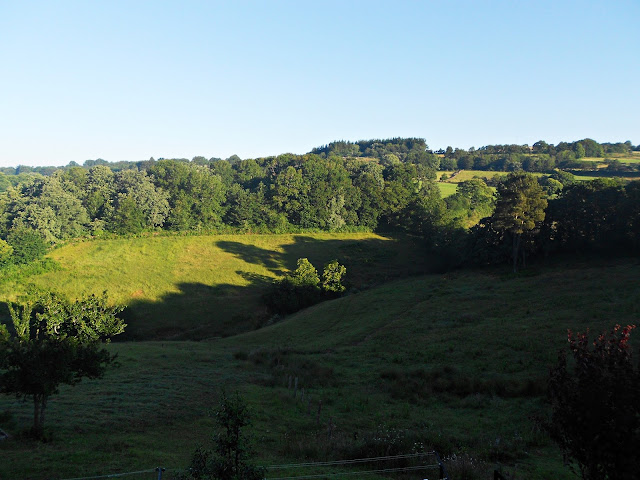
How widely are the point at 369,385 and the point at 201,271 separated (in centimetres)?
5461

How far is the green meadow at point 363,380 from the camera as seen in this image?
16734 millimetres

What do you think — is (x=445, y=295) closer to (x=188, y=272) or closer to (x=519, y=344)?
(x=519, y=344)

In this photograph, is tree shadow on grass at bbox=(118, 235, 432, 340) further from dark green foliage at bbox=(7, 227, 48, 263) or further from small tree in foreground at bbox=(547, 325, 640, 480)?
small tree in foreground at bbox=(547, 325, 640, 480)

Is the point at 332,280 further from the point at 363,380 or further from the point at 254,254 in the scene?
the point at 363,380

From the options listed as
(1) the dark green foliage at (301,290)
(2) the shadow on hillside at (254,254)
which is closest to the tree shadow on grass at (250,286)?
(2) the shadow on hillside at (254,254)

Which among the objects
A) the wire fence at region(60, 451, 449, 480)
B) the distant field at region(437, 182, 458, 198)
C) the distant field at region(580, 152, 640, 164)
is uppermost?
the distant field at region(580, 152, 640, 164)

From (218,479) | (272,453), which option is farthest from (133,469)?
(218,479)

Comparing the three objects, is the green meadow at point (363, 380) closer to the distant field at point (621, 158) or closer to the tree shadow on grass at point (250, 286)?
the tree shadow on grass at point (250, 286)

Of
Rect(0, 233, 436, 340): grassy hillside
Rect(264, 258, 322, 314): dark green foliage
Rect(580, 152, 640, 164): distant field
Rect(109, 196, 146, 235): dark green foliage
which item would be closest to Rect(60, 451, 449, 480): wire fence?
Rect(0, 233, 436, 340): grassy hillside

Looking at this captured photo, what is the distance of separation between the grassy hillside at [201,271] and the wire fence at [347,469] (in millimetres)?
42455

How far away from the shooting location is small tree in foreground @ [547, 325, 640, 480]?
8992mm

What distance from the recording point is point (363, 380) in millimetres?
29109

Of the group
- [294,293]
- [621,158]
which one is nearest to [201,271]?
[294,293]

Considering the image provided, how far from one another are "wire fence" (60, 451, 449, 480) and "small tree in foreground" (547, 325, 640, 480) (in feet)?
17.0
